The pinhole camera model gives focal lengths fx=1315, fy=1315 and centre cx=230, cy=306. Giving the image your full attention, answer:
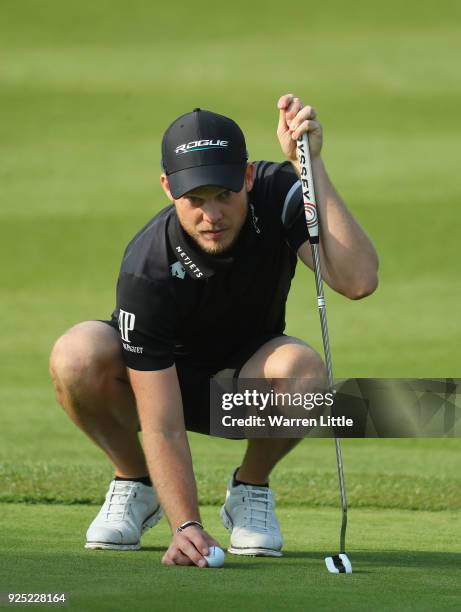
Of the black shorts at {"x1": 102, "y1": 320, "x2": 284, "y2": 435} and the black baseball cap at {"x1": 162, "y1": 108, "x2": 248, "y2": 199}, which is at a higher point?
the black baseball cap at {"x1": 162, "y1": 108, "x2": 248, "y2": 199}

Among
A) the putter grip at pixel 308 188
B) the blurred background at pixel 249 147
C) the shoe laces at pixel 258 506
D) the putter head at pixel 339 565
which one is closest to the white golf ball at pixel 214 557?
the putter head at pixel 339 565

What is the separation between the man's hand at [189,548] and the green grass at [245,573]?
0.06 metres

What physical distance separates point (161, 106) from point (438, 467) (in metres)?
6.35

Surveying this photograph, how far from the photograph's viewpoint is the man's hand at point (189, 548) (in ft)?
10.4

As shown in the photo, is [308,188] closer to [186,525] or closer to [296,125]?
[296,125]

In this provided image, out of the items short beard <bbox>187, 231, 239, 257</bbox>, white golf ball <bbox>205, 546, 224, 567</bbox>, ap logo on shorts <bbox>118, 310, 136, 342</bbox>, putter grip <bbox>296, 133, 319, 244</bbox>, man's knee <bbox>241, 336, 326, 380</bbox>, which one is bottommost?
white golf ball <bbox>205, 546, 224, 567</bbox>

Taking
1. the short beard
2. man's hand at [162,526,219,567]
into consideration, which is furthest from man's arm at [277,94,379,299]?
man's hand at [162,526,219,567]

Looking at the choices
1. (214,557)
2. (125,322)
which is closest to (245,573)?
(214,557)

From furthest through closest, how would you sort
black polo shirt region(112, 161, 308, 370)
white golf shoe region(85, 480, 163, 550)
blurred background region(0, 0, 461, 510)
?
1. blurred background region(0, 0, 461, 510)
2. white golf shoe region(85, 480, 163, 550)
3. black polo shirt region(112, 161, 308, 370)

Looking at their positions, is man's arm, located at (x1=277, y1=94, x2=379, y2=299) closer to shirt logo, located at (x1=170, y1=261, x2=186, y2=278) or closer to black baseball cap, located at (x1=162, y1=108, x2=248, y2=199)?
black baseball cap, located at (x1=162, y1=108, x2=248, y2=199)

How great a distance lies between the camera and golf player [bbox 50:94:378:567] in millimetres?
3346

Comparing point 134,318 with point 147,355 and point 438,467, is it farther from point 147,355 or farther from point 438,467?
point 438,467

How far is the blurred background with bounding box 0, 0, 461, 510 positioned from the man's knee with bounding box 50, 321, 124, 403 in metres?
2.49

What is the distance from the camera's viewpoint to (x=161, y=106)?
462 inches
